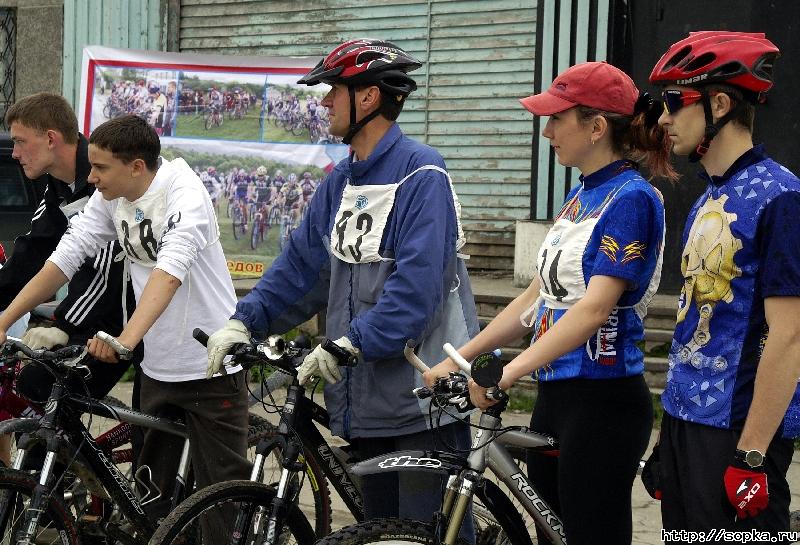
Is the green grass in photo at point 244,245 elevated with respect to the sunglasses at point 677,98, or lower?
lower

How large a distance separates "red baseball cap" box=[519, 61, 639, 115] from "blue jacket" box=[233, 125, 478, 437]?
47 centimetres

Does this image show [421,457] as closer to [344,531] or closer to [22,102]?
[344,531]

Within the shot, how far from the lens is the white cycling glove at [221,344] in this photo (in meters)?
3.67

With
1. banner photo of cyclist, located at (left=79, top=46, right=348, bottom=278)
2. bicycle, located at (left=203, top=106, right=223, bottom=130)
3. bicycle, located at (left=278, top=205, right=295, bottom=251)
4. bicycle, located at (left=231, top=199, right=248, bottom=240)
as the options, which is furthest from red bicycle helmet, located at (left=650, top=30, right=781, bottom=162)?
bicycle, located at (left=203, top=106, right=223, bottom=130)

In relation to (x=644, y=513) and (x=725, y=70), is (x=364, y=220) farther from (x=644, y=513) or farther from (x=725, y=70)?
(x=644, y=513)

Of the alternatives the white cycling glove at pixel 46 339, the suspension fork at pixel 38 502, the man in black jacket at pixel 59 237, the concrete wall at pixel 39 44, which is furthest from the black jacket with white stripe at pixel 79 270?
the concrete wall at pixel 39 44

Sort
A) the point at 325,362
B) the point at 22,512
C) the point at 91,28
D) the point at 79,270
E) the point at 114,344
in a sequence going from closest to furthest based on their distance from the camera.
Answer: the point at 325,362 → the point at 114,344 → the point at 22,512 → the point at 79,270 → the point at 91,28

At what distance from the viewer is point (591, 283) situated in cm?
315

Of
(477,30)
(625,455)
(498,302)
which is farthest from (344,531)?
(477,30)

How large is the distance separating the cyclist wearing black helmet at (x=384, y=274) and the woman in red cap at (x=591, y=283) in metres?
0.32

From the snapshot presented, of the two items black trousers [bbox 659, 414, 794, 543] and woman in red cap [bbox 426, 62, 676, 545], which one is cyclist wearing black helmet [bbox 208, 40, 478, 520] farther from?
black trousers [bbox 659, 414, 794, 543]

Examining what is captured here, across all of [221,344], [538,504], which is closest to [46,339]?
[221,344]

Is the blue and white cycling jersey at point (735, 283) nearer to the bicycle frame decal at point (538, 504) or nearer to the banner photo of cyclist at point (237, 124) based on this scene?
the bicycle frame decal at point (538, 504)

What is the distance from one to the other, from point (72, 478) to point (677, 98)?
2.80 metres
